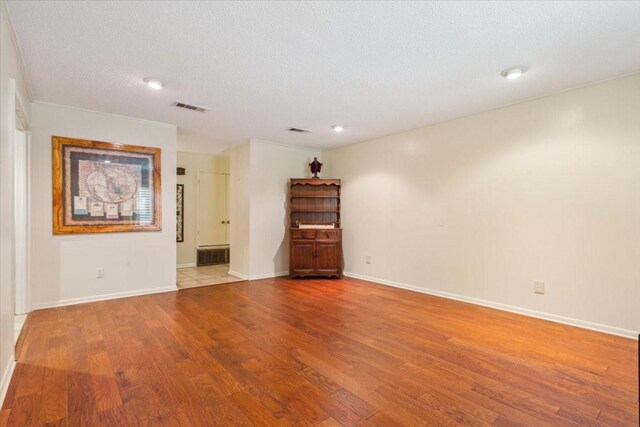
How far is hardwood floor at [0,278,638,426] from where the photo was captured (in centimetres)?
181

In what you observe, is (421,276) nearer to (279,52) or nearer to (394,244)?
(394,244)

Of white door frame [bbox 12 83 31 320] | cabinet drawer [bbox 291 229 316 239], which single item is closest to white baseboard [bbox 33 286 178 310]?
white door frame [bbox 12 83 31 320]

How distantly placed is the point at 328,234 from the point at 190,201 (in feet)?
10.7

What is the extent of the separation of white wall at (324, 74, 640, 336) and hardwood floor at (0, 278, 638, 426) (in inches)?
16.9

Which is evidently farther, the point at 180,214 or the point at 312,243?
the point at 180,214

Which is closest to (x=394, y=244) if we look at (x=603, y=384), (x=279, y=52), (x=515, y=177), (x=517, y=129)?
(x=515, y=177)

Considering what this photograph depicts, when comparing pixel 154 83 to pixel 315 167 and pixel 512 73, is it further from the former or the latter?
pixel 512 73

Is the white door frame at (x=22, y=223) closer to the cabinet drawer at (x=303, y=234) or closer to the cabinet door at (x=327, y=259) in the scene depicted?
the cabinet drawer at (x=303, y=234)

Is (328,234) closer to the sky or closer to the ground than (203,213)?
closer to the ground

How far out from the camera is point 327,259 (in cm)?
555

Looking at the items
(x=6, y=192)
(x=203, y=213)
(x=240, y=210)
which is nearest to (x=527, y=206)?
(x=240, y=210)

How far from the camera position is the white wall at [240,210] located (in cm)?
552

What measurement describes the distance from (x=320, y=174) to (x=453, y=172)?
2754 millimetres

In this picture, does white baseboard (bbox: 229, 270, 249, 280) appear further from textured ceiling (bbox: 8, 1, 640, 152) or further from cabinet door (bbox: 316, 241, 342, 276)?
textured ceiling (bbox: 8, 1, 640, 152)
